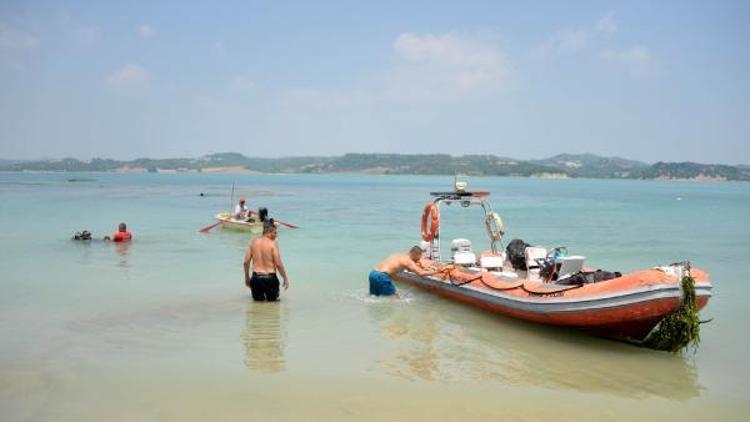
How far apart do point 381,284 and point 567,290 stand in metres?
3.95

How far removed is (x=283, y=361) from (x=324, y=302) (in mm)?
3856

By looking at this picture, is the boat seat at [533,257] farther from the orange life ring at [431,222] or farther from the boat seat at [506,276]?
the orange life ring at [431,222]

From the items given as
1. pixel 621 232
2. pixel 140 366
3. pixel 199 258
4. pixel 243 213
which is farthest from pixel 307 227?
pixel 140 366

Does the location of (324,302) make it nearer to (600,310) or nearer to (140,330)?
(140,330)

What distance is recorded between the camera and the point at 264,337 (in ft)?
30.5

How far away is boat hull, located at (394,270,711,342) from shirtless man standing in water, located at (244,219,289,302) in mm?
3728

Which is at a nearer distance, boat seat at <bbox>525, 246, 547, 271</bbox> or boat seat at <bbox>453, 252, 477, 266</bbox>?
boat seat at <bbox>525, 246, 547, 271</bbox>

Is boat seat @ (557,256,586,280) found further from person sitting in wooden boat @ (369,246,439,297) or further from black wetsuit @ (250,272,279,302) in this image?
black wetsuit @ (250,272,279,302)

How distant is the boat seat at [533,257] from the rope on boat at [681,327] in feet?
10.5

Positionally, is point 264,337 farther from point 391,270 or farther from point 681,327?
point 681,327

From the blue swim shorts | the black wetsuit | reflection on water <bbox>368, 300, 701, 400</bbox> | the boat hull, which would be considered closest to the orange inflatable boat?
the boat hull

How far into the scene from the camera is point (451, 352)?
873 centimetres

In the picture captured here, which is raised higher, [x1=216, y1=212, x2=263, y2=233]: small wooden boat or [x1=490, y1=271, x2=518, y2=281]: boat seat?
[x1=490, y1=271, x2=518, y2=281]: boat seat

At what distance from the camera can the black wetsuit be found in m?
10.8
